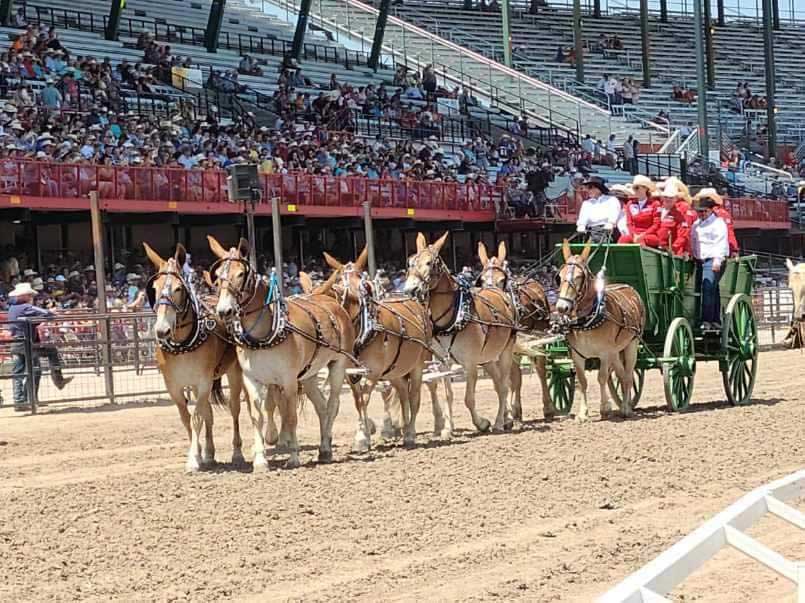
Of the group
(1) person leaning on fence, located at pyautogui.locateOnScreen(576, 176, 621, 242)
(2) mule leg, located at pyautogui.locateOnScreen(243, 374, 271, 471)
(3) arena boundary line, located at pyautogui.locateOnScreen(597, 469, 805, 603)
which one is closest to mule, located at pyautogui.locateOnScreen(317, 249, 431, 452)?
(2) mule leg, located at pyautogui.locateOnScreen(243, 374, 271, 471)

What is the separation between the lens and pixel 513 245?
37125mm

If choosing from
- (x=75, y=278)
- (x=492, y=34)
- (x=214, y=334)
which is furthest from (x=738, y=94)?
(x=214, y=334)

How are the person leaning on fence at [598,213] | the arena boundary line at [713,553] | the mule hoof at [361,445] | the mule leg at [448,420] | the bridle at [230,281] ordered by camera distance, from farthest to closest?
the person leaning on fence at [598,213] < the mule leg at [448,420] < the mule hoof at [361,445] < the bridle at [230,281] < the arena boundary line at [713,553]

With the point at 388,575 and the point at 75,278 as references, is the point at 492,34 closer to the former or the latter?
the point at 75,278

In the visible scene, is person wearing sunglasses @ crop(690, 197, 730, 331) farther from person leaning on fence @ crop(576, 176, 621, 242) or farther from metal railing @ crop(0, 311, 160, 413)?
metal railing @ crop(0, 311, 160, 413)

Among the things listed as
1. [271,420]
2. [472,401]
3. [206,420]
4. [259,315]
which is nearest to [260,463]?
[206,420]

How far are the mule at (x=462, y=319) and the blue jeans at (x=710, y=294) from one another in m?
2.87

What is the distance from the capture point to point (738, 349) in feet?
56.0

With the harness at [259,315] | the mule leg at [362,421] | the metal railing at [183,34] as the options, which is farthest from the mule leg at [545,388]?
the metal railing at [183,34]

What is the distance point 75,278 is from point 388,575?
19.8 meters

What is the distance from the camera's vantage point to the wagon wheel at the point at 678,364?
16078 millimetres

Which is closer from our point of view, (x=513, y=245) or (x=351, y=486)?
(x=351, y=486)

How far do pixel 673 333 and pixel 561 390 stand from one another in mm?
1604

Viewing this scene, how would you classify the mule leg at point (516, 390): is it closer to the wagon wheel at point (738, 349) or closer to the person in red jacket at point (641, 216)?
the person in red jacket at point (641, 216)
